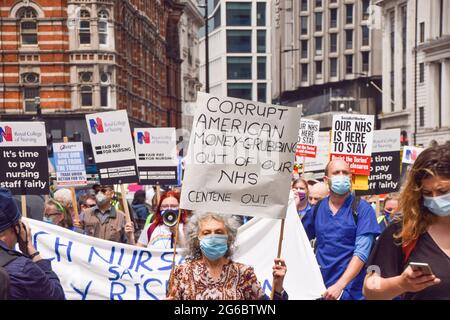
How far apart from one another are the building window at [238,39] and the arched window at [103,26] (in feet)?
66.4

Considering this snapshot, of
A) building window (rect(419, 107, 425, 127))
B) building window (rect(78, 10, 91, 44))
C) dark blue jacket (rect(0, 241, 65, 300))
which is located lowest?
dark blue jacket (rect(0, 241, 65, 300))

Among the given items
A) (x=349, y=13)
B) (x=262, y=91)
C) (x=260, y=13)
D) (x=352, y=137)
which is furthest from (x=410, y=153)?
(x=349, y=13)

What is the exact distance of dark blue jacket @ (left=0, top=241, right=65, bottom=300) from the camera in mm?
4203

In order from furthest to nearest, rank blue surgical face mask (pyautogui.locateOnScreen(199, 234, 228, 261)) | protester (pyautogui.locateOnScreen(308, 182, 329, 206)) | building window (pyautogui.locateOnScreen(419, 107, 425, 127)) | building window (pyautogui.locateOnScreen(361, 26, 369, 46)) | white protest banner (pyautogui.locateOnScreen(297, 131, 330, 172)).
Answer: building window (pyautogui.locateOnScreen(361, 26, 369, 46)), building window (pyautogui.locateOnScreen(419, 107, 425, 127)), white protest banner (pyautogui.locateOnScreen(297, 131, 330, 172)), protester (pyautogui.locateOnScreen(308, 182, 329, 206)), blue surgical face mask (pyautogui.locateOnScreen(199, 234, 228, 261))

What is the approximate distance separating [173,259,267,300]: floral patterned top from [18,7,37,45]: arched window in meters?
47.5

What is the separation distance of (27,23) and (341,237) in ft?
152

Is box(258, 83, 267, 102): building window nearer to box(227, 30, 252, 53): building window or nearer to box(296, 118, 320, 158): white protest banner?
box(227, 30, 252, 53): building window

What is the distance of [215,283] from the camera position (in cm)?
516

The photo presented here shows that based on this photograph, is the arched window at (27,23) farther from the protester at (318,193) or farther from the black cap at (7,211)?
the black cap at (7,211)

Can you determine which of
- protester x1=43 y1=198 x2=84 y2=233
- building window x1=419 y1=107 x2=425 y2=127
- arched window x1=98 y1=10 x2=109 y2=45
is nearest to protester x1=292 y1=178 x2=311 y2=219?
protester x1=43 y1=198 x2=84 y2=233

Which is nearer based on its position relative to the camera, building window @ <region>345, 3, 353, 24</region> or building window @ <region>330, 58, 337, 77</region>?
building window @ <region>345, 3, 353, 24</region>

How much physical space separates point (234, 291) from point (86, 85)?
47.8 m
